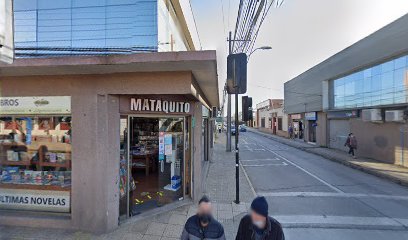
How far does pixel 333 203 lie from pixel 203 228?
5881mm

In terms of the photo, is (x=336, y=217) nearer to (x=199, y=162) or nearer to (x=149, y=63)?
(x=199, y=162)

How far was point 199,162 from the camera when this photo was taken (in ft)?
24.4

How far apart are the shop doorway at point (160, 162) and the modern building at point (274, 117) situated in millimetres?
31276

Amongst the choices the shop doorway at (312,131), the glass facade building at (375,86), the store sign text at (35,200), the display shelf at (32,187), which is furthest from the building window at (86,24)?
the shop doorway at (312,131)

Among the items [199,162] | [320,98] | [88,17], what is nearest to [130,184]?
[199,162]

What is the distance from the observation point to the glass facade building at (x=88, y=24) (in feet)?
23.7

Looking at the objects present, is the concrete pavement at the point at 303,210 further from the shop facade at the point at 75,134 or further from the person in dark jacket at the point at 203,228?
the person in dark jacket at the point at 203,228

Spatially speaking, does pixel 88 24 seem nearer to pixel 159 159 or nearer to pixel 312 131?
pixel 159 159

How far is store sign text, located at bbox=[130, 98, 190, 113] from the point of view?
574cm

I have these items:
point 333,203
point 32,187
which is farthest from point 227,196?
point 32,187

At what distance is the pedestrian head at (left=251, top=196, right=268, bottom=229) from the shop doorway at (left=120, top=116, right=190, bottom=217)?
3999mm

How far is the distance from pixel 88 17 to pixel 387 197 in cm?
1068

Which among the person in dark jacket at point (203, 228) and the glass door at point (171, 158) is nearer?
the person in dark jacket at point (203, 228)

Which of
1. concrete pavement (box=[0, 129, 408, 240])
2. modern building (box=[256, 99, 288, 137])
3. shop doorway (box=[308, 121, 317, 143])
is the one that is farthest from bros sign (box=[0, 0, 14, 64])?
modern building (box=[256, 99, 288, 137])
